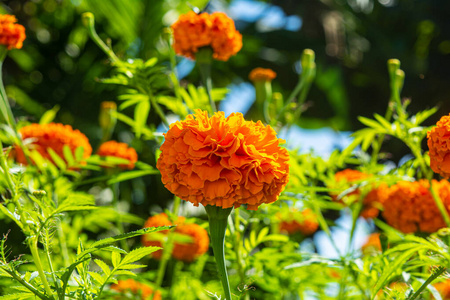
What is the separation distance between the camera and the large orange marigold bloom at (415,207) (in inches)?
47.8

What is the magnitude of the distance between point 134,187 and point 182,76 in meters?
0.92

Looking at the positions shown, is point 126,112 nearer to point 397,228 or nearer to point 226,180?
point 397,228

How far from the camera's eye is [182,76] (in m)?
3.89

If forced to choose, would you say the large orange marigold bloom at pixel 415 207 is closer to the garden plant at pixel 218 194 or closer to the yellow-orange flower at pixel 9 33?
the garden plant at pixel 218 194

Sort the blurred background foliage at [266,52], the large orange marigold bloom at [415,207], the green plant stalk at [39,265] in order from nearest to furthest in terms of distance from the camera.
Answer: the green plant stalk at [39,265]
the large orange marigold bloom at [415,207]
the blurred background foliage at [266,52]

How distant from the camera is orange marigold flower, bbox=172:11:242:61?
1195mm

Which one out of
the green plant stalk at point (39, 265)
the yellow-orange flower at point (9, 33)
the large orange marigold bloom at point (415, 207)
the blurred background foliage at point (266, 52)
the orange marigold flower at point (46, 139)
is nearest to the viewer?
the green plant stalk at point (39, 265)

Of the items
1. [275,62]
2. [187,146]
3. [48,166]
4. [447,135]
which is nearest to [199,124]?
[187,146]

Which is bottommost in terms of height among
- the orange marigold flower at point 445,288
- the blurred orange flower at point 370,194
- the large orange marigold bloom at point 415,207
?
the orange marigold flower at point 445,288

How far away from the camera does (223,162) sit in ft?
2.39

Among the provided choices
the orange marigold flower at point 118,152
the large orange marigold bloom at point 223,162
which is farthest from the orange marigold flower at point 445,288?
the orange marigold flower at point 118,152

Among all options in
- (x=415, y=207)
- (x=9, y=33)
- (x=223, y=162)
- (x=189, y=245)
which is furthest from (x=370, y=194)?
(x=9, y=33)

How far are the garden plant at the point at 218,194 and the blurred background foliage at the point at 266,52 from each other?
1957 mm

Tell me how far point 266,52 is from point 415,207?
3809mm
